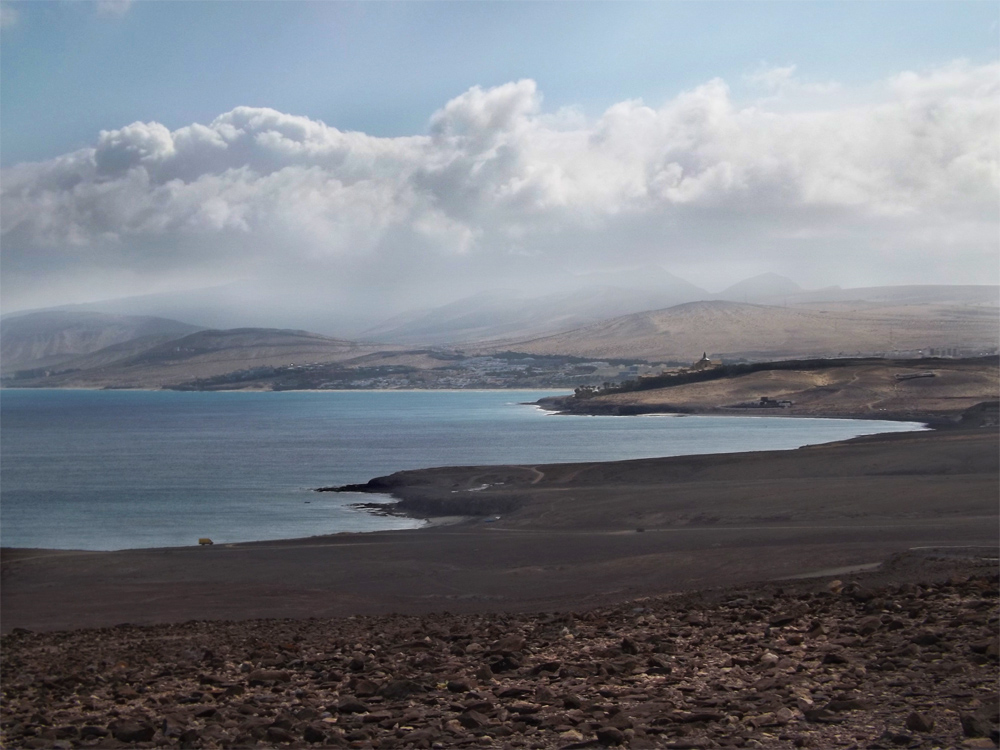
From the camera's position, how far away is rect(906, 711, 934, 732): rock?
5.36 metres

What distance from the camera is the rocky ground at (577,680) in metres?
5.80

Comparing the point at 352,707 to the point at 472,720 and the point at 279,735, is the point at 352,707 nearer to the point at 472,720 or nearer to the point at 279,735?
the point at 279,735

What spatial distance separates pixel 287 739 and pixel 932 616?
5.74 meters

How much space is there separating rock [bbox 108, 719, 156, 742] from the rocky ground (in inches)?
0.6

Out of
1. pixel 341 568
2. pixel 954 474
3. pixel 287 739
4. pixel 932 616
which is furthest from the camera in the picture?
pixel 954 474

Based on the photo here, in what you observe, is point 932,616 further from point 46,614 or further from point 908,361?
point 908,361

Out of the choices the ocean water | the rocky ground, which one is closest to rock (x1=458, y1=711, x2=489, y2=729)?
the rocky ground

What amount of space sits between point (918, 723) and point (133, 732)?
504 centimetres

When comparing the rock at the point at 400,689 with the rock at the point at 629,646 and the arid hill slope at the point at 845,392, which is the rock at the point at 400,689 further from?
the arid hill slope at the point at 845,392

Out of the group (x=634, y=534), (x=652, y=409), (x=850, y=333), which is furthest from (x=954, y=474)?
(x=850, y=333)

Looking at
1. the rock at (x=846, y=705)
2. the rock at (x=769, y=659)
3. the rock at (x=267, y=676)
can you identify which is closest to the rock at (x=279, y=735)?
the rock at (x=267, y=676)

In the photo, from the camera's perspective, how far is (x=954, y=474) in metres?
27.2

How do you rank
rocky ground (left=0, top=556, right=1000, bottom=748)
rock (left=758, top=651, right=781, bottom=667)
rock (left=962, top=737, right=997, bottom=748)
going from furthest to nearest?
rock (left=758, top=651, right=781, bottom=667) < rocky ground (left=0, top=556, right=1000, bottom=748) < rock (left=962, top=737, right=997, bottom=748)

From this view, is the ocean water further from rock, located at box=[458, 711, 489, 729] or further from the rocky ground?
rock, located at box=[458, 711, 489, 729]
